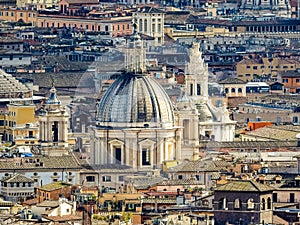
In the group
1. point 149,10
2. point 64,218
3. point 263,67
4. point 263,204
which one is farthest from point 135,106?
point 149,10

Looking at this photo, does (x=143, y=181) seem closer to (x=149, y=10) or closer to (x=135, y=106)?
(x=135, y=106)

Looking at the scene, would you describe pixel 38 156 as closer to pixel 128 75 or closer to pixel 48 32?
pixel 128 75

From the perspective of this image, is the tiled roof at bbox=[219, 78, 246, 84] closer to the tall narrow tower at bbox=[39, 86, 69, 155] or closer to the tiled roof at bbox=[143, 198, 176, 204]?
the tall narrow tower at bbox=[39, 86, 69, 155]

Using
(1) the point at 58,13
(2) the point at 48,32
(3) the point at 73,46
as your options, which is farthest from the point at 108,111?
(1) the point at 58,13

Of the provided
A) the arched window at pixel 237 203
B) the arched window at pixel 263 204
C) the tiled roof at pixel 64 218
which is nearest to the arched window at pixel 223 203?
the arched window at pixel 237 203

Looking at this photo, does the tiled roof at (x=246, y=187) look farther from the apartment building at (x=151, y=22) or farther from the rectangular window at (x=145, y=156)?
the apartment building at (x=151, y=22)

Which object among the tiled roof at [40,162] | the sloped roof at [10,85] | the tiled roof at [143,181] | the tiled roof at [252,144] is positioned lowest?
the sloped roof at [10,85]
